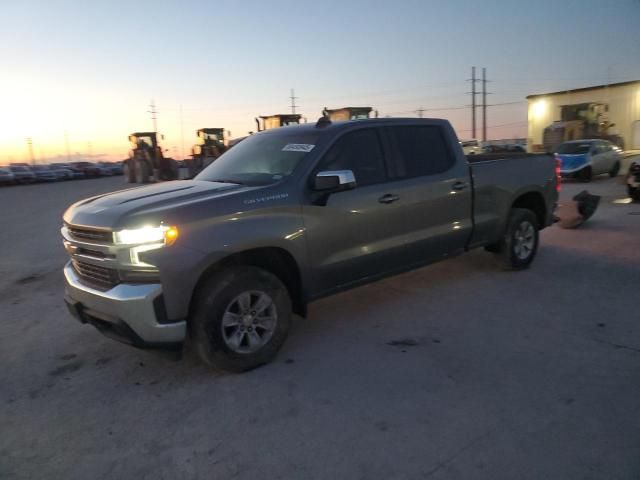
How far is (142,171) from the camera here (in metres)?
28.9

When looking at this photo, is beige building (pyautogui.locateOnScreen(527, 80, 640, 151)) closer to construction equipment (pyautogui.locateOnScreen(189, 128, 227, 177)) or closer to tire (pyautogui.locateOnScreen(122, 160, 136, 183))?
construction equipment (pyautogui.locateOnScreen(189, 128, 227, 177))

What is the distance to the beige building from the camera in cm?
2956

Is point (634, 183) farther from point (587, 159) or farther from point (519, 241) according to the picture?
point (519, 241)

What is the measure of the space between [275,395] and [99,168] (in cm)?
5671

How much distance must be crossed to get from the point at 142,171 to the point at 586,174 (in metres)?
23.0

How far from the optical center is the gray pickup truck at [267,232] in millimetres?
3383

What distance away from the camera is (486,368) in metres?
3.65

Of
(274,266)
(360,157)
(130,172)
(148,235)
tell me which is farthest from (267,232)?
(130,172)

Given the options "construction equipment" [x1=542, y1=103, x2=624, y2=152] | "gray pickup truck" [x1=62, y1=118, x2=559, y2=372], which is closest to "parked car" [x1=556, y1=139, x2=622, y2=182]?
"construction equipment" [x1=542, y1=103, x2=624, y2=152]

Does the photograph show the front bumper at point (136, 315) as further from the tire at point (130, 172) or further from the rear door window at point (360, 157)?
the tire at point (130, 172)

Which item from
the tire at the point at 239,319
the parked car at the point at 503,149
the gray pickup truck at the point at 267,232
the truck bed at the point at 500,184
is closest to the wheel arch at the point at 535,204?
the truck bed at the point at 500,184

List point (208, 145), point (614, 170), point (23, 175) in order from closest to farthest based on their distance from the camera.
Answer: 1. point (614, 170)
2. point (208, 145)
3. point (23, 175)

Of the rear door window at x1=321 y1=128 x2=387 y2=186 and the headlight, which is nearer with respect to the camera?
the headlight

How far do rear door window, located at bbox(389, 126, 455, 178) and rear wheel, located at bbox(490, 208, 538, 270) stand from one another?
1361 millimetres
